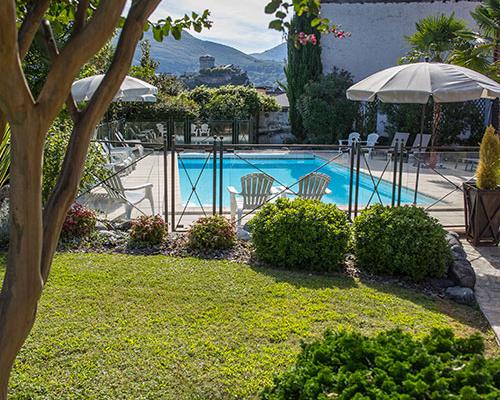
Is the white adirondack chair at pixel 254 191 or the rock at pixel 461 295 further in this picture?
the white adirondack chair at pixel 254 191

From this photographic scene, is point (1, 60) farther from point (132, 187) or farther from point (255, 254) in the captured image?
point (132, 187)

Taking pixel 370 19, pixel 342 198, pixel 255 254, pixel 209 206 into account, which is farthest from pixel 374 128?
pixel 255 254

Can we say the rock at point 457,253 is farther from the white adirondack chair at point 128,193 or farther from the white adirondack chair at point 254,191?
the white adirondack chair at point 128,193

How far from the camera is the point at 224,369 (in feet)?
11.8

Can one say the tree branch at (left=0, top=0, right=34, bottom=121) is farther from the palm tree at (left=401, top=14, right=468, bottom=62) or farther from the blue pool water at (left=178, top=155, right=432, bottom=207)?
the palm tree at (left=401, top=14, right=468, bottom=62)

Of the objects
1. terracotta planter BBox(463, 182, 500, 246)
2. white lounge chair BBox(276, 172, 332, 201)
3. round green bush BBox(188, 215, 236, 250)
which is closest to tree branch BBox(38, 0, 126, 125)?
round green bush BBox(188, 215, 236, 250)

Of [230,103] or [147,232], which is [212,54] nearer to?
[230,103]

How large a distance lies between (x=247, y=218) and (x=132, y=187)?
6.61ft

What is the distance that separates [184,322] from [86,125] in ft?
9.27

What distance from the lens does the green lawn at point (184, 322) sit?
11.2 feet

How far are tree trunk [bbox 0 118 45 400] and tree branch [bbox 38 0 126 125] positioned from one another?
3.6 inches

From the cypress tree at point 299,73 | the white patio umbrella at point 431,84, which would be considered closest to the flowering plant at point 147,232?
the white patio umbrella at point 431,84

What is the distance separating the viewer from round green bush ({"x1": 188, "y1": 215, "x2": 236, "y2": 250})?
258 inches

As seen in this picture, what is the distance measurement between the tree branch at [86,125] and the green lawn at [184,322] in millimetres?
1773
